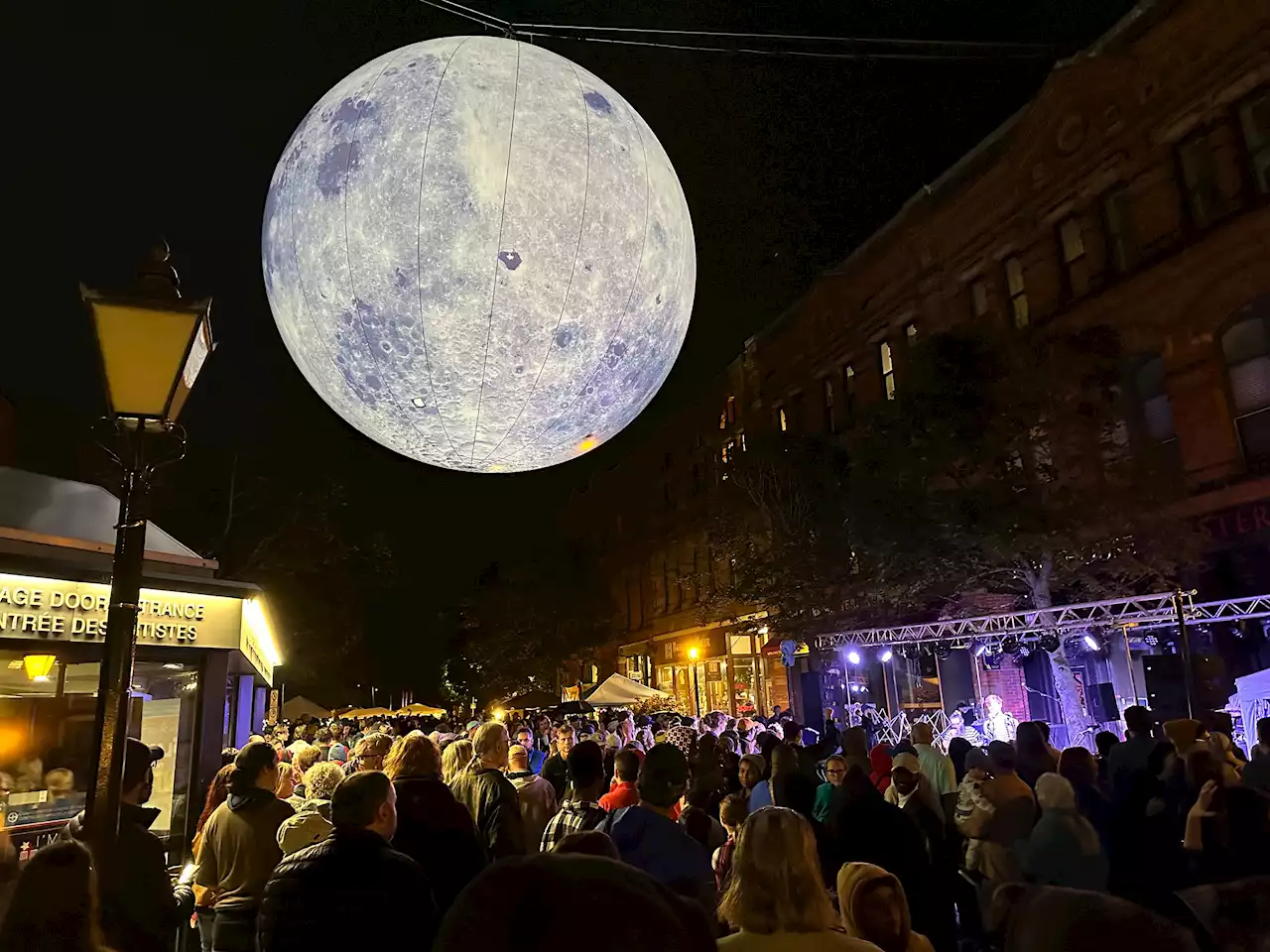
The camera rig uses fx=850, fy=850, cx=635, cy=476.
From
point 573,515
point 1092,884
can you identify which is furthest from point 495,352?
point 573,515

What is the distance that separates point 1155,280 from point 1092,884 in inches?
653

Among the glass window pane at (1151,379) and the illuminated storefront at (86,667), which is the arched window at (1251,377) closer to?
the glass window pane at (1151,379)

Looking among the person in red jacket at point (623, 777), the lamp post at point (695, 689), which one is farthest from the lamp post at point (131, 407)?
the lamp post at point (695, 689)

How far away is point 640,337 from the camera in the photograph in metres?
5.93

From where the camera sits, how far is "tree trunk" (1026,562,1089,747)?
50.3 ft

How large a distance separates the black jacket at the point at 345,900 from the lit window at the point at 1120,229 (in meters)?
20.8

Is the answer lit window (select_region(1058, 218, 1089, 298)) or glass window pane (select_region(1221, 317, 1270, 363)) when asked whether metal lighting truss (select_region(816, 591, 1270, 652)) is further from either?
lit window (select_region(1058, 218, 1089, 298))

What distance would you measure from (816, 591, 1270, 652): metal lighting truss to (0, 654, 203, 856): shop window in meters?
12.3

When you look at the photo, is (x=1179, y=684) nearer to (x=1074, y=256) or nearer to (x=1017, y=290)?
(x=1074, y=256)

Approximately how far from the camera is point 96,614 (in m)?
8.60

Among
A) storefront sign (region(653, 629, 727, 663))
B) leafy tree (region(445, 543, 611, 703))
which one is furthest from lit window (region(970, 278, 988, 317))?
leafy tree (region(445, 543, 611, 703))

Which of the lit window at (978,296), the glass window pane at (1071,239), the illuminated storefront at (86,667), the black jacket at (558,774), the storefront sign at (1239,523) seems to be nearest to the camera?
Result: the illuminated storefront at (86,667)

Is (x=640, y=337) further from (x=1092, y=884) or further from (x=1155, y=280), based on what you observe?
(x=1155, y=280)

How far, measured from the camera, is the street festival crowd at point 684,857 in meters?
1.50
